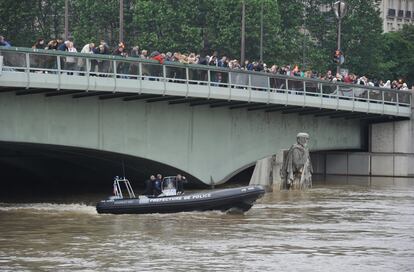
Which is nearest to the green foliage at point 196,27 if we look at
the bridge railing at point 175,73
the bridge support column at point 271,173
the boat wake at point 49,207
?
the bridge railing at point 175,73

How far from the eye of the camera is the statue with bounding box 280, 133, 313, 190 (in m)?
63.5

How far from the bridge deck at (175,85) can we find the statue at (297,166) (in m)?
1.83

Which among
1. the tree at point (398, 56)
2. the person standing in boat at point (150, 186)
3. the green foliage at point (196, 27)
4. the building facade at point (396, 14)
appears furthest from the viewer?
the building facade at point (396, 14)

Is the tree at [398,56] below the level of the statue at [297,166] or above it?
above

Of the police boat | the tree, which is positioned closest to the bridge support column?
the police boat

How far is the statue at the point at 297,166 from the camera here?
63.5 meters

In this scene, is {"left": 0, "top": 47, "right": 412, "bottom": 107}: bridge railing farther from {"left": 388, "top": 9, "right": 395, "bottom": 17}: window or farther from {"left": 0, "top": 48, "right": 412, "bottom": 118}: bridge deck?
{"left": 388, "top": 9, "right": 395, "bottom": 17}: window

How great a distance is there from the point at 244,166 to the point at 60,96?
1380 cm

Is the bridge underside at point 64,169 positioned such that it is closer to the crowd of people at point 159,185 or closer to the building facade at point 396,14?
the crowd of people at point 159,185

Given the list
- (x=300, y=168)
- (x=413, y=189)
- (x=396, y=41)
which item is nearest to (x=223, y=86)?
(x=300, y=168)

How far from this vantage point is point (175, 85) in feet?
179

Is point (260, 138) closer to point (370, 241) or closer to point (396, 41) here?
point (370, 241)

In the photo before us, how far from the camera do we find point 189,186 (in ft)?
202

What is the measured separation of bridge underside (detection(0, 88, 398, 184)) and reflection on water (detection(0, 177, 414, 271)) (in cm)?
326
